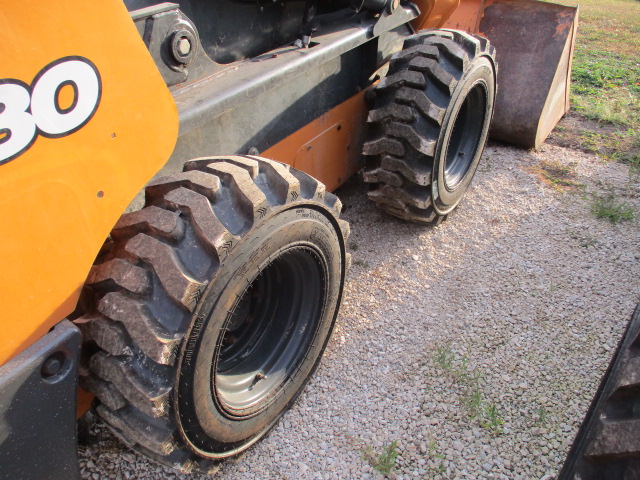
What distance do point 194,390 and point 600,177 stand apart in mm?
3564

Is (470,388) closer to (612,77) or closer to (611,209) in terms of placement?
(611,209)

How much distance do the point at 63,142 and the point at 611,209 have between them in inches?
138

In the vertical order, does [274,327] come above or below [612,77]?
above

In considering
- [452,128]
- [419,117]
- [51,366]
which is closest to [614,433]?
[51,366]

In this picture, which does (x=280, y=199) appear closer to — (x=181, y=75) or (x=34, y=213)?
(x=181, y=75)

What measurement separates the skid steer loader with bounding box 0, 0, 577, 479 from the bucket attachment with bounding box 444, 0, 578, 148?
134cm

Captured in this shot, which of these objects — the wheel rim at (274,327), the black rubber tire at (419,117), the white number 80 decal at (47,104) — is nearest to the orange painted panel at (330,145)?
the black rubber tire at (419,117)

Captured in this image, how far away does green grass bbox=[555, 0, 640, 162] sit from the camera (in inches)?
185

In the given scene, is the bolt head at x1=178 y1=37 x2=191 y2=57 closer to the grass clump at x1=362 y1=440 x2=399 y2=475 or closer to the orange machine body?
the orange machine body

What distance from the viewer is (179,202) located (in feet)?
5.32

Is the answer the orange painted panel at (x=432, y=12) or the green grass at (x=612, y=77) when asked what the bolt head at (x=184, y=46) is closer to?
the orange painted panel at (x=432, y=12)

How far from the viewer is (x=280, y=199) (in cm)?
180

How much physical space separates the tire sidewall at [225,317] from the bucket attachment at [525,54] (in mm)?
2590

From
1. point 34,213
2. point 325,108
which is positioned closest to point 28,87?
point 34,213
